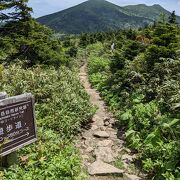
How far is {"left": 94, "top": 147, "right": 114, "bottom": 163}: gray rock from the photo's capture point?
815 centimetres

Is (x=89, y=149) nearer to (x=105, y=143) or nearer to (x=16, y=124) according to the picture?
(x=105, y=143)

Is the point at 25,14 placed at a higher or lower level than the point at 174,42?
higher

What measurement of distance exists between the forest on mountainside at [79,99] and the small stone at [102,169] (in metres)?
0.37

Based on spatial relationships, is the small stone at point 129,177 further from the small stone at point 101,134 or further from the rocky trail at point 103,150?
the small stone at point 101,134

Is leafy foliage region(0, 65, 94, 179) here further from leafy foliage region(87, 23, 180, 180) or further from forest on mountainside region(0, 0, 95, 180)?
leafy foliage region(87, 23, 180, 180)

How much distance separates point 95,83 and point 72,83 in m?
5.38

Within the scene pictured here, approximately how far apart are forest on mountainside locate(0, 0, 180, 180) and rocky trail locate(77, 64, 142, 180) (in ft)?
0.94

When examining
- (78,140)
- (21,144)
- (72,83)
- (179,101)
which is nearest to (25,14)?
(72,83)

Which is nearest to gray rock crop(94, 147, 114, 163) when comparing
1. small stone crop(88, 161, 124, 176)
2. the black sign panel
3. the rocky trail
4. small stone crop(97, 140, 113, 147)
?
the rocky trail

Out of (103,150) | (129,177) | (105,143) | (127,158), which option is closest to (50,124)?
(103,150)

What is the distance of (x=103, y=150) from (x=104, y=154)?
0.27 m

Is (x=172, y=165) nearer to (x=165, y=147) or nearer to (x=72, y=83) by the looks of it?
(x=165, y=147)

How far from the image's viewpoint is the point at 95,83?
61.0ft

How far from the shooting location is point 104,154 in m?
8.44
